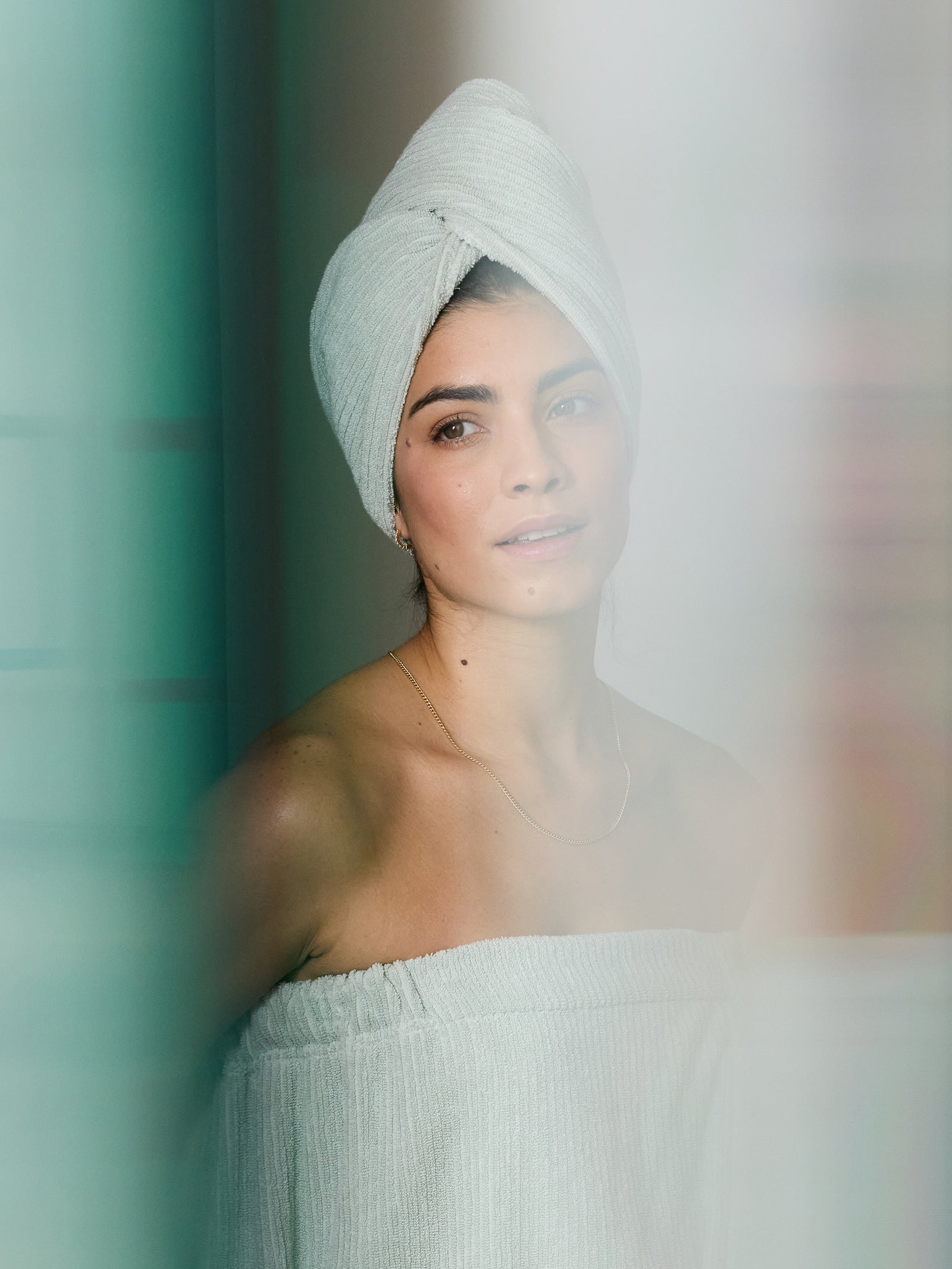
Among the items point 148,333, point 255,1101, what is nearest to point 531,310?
point 148,333

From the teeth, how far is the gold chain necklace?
96 millimetres

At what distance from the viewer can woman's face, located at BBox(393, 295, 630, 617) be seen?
0.53 meters

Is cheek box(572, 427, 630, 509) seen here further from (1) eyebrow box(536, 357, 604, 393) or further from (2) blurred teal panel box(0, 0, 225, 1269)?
(2) blurred teal panel box(0, 0, 225, 1269)

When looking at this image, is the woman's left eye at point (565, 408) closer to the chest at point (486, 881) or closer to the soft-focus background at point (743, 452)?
the soft-focus background at point (743, 452)

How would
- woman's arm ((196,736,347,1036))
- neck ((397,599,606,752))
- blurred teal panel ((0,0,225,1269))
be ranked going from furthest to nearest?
neck ((397,599,606,752))
woman's arm ((196,736,347,1036))
blurred teal panel ((0,0,225,1269))

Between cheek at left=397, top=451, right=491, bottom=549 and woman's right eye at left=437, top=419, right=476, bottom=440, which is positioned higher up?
woman's right eye at left=437, top=419, right=476, bottom=440

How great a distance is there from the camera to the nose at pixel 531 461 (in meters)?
0.52

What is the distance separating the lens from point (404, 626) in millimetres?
557

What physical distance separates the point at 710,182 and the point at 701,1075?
46 cm

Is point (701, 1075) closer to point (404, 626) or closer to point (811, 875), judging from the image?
point (811, 875)

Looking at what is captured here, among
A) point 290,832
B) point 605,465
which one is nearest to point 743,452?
point 605,465

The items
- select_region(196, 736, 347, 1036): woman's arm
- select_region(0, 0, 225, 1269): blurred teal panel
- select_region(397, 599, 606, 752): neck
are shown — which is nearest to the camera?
select_region(0, 0, 225, 1269): blurred teal panel

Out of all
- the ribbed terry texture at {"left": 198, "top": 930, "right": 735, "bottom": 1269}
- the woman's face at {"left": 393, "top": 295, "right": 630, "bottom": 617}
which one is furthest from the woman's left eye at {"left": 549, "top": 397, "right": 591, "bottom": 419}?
the ribbed terry texture at {"left": 198, "top": 930, "right": 735, "bottom": 1269}

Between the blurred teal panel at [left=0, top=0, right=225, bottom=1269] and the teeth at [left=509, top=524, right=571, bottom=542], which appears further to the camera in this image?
the teeth at [left=509, top=524, right=571, bottom=542]
